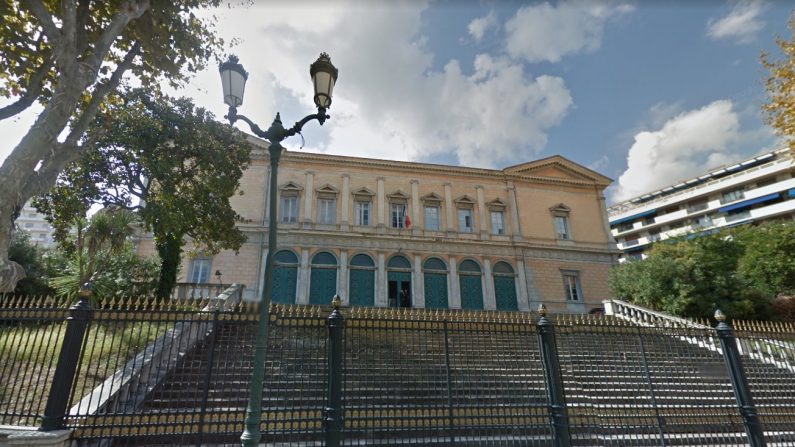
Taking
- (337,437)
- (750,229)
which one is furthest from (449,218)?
(337,437)

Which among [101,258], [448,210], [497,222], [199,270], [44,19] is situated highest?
[448,210]

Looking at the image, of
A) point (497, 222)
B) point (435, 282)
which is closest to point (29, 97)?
point (435, 282)

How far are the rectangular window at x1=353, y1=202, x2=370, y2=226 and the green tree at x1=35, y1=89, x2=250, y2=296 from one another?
8.96 m

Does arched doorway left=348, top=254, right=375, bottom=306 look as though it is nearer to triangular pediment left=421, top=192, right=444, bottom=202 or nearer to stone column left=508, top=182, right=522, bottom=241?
triangular pediment left=421, top=192, right=444, bottom=202

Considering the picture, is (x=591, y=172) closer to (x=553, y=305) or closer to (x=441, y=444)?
(x=553, y=305)

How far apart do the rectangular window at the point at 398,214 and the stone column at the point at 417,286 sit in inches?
84.4

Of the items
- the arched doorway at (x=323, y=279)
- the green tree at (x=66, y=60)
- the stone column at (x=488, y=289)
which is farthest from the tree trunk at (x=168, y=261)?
the stone column at (x=488, y=289)

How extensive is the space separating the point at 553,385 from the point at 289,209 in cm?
1747

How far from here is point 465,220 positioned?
22.7 meters

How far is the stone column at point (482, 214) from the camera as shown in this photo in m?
22.3

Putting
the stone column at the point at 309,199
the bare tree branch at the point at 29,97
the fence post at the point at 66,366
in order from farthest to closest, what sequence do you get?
the stone column at the point at 309,199, the bare tree branch at the point at 29,97, the fence post at the point at 66,366

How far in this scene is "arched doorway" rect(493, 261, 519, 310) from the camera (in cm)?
2119

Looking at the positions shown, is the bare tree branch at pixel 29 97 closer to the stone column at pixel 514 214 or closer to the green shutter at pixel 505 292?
the green shutter at pixel 505 292

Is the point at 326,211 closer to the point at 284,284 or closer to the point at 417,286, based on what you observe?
the point at 284,284
